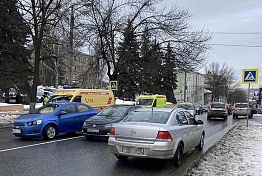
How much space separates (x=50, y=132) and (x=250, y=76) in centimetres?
1112

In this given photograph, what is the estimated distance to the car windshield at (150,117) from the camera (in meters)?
8.44

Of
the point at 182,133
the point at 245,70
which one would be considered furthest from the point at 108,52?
the point at 182,133

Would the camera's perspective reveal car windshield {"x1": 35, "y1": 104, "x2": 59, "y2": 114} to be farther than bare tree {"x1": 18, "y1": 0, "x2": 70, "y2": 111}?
No

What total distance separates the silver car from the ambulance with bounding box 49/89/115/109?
39.9ft

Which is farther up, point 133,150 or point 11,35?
point 11,35

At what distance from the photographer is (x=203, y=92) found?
400 feet

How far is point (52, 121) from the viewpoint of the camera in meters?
12.7

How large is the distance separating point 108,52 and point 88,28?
11.5 feet

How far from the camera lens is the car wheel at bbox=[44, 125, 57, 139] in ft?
40.7

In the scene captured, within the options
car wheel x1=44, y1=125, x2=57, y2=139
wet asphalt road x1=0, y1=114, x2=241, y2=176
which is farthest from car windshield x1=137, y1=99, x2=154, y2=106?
wet asphalt road x1=0, y1=114, x2=241, y2=176

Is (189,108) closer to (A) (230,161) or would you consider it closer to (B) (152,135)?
(A) (230,161)

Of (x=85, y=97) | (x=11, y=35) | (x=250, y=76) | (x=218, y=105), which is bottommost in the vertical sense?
(x=218, y=105)

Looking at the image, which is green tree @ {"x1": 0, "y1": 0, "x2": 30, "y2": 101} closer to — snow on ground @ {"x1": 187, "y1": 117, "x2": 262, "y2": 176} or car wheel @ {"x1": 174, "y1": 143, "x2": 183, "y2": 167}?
snow on ground @ {"x1": 187, "y1": 117, "x2": 262, "y2": 176}

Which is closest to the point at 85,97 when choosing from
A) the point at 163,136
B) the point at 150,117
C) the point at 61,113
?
the point at 61,113
